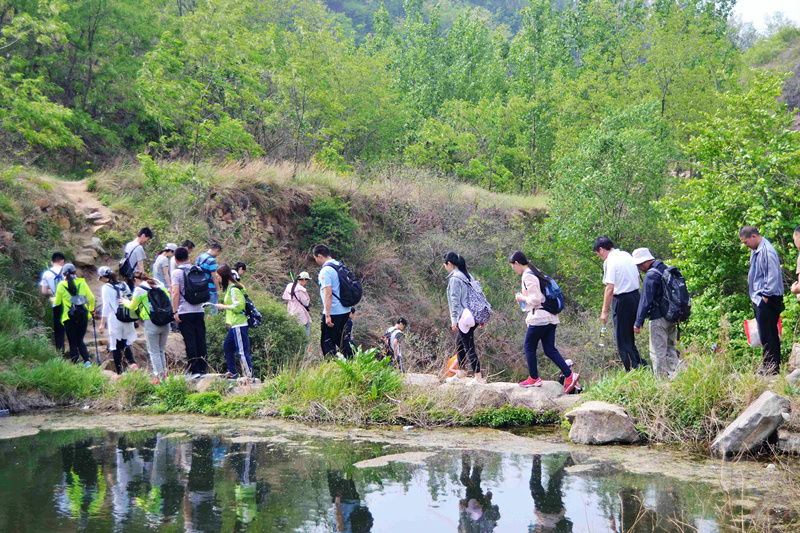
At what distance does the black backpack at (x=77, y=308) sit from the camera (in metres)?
10.9

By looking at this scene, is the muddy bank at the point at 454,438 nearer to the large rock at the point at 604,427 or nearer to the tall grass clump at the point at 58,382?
the large rock at the point at 604,427

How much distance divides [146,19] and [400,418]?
1967cm

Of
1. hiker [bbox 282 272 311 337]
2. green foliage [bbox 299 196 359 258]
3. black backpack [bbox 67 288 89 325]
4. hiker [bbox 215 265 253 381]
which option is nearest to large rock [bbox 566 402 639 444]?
hiker [bbox 215 265 253 381]

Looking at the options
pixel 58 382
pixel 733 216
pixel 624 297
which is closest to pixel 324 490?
pixel 624 297

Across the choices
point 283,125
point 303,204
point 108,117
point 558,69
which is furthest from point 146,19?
point 558,69

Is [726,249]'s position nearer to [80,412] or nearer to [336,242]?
[80,412]

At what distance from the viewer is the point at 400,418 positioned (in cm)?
834

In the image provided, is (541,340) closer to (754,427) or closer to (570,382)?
(570,382)

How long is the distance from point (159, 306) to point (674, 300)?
6.65 metres

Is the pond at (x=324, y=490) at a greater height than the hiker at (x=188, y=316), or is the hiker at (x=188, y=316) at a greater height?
the hiker at (x=188, y=316)

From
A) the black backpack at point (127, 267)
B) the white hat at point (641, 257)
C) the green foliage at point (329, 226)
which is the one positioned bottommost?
the white hat at point (641, 257)

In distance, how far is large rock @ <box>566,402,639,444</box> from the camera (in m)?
7.26

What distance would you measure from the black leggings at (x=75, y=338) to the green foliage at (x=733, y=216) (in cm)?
944

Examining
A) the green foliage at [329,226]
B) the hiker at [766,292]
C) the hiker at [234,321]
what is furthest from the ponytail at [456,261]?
the green foliage at [329,226]
